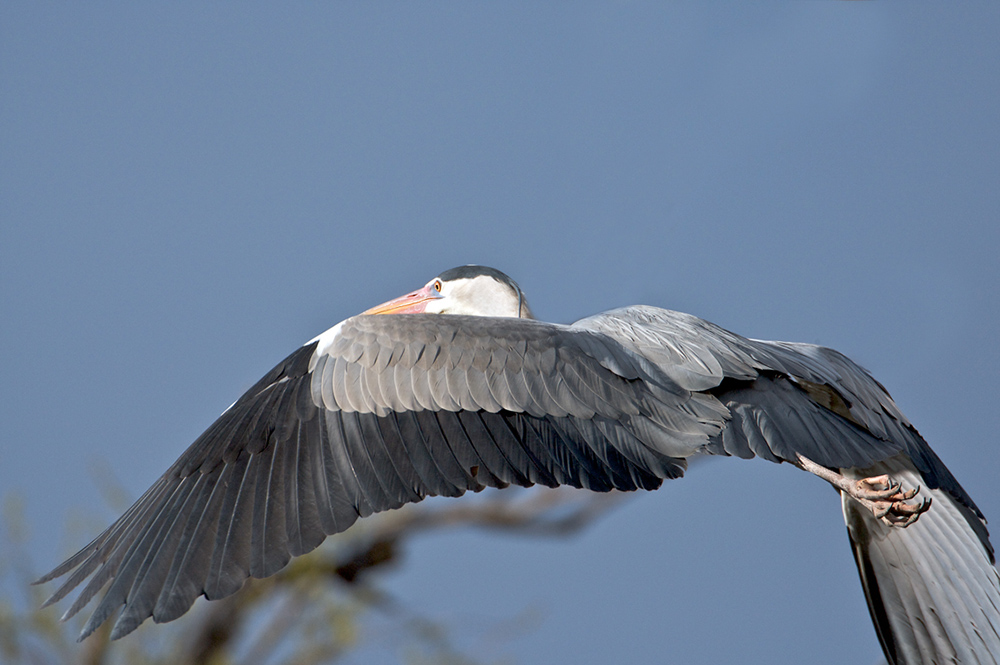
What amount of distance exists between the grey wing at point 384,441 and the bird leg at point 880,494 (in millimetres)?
296

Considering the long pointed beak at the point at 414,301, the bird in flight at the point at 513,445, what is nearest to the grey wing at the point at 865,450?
the bird in flight at the point at 513,445

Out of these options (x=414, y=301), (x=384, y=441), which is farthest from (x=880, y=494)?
(x=414, y=301)

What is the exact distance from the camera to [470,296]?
10.6 feet

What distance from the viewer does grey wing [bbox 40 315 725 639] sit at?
6.46 ft

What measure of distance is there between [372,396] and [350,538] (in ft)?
12.1

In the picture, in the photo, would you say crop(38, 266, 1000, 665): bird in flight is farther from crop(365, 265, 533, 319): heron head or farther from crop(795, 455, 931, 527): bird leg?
crop(365, 265, 533, 319): heron head

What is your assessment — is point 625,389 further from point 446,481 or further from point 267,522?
point 267,522

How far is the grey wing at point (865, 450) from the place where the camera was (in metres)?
2.23

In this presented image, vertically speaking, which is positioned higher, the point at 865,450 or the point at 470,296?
the point at 470,296

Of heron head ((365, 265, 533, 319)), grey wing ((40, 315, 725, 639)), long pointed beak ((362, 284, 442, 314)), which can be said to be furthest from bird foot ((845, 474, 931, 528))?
long pointed beak ((362, 284, 442, 314))

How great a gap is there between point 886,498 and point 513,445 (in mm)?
900

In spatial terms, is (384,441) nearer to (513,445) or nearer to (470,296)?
(513,445)

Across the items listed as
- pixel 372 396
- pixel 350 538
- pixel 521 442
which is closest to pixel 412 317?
pixel 372 396

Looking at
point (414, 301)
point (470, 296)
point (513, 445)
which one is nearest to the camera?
point (513, 445)
